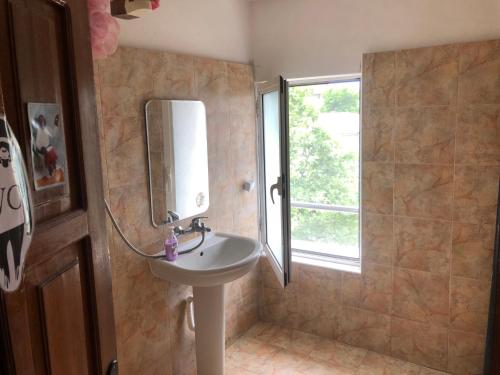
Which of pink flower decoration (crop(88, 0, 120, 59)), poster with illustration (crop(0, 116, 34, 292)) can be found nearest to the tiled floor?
pink flower decoration (crop(88, 0, 120, 59))

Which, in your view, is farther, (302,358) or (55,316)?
(302,358)

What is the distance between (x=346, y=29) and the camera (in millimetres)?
2727

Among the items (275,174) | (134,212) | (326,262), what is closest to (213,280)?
→ (134,212)

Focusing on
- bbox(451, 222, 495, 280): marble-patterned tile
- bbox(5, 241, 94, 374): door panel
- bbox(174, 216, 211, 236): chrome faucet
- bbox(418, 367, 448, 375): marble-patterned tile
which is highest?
bbox(5, 241, 94, 374): door panel

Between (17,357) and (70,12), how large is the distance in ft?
2.19

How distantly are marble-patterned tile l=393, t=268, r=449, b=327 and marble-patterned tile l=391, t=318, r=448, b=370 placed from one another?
51 mm

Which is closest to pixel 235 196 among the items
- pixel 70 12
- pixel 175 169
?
pixel 175 169

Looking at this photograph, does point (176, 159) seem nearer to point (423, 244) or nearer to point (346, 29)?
point (346, 29)

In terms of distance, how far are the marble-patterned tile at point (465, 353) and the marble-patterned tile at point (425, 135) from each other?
111 centimetres

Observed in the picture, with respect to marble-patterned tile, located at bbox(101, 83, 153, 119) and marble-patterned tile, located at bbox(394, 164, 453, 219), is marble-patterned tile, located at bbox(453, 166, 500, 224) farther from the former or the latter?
marble-patterned tile, located at bbox(101, 83, 153, 119)

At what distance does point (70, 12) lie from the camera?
0.87 m

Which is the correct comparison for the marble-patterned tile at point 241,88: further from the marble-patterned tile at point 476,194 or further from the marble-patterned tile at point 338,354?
the marble-patterned tile at point 338,354

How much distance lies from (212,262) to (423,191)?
4.51ft

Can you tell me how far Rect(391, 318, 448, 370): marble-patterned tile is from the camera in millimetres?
2717
